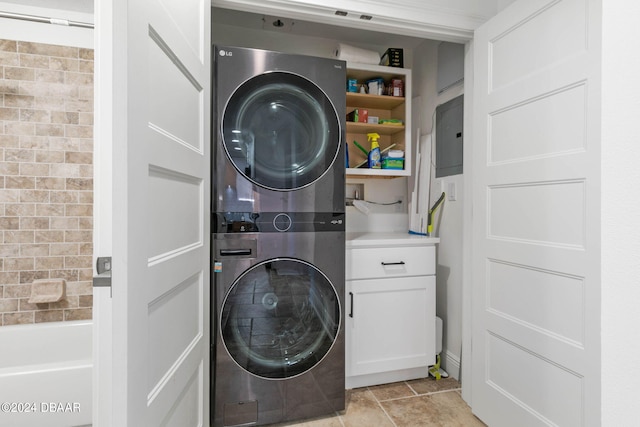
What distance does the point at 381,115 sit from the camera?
2.41 metres

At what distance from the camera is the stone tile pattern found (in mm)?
1743

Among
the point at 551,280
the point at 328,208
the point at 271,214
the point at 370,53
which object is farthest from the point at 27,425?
the point at 370,53

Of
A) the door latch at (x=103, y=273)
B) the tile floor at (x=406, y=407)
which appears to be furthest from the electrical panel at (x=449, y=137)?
the door latch at (x=103, y=273)

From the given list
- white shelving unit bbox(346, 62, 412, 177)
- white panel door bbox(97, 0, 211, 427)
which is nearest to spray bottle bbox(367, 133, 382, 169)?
white shelving unit bbox(346, 62, 412, 177)

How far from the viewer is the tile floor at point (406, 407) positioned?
1.58 metres

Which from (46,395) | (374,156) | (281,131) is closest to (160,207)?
(281,131)

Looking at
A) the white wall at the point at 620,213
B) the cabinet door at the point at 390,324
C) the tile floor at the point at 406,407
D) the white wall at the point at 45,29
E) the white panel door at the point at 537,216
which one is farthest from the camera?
the cabinet door at the point at 390,324

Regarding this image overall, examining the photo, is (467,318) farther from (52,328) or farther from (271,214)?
(52,328)

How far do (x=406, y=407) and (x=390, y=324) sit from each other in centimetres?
44

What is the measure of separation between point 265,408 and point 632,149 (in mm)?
1650

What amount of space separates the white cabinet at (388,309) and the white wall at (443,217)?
0.24 meters

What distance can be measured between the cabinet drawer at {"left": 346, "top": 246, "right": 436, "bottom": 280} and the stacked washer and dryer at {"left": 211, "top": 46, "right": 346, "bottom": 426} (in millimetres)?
228

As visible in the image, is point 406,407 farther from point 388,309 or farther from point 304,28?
point 304,28

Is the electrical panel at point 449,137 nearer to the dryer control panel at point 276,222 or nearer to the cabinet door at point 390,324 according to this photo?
the cabinet door at point 390,324
